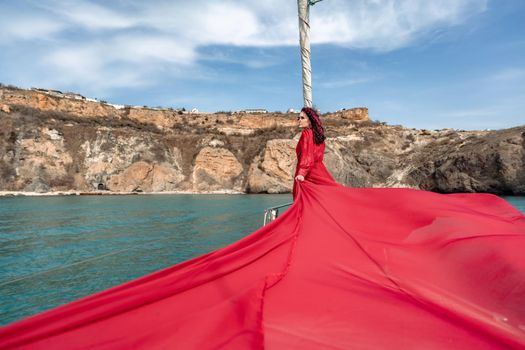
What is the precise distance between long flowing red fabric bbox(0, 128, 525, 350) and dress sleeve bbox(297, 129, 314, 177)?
85 cm

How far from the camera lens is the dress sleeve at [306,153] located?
13.2 feet

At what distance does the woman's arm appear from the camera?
4020 millimetres

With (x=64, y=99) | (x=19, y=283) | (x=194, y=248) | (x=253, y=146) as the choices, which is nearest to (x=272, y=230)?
(x=19, y=283)

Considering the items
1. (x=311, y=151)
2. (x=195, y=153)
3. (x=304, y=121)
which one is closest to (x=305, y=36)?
(x=304, y=121)

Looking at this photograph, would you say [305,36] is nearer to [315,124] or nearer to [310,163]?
[315,124]

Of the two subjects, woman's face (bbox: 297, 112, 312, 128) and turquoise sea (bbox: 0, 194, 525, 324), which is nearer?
woman's face (bbox: 297, 112, 312, 128)

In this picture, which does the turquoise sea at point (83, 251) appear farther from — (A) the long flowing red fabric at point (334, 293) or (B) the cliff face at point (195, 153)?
(B) the cliff face at point (195, 153)

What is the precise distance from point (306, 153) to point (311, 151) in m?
0.06


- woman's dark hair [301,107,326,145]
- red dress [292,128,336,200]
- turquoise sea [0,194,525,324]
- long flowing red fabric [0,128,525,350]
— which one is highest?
woman's dark hair [301,107,326,145]

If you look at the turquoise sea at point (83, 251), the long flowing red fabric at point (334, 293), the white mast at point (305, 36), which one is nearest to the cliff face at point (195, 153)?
the turquoise sea at point (83, 251)

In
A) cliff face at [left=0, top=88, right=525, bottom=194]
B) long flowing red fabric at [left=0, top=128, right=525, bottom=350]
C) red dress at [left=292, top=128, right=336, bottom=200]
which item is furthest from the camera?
cliff face at [left=0, top=88, right=525, bottom=194]

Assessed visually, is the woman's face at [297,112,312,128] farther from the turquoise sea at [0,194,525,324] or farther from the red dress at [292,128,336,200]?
the turquoise sea at [0,194,525,324]

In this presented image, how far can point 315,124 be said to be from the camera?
412 centimetres

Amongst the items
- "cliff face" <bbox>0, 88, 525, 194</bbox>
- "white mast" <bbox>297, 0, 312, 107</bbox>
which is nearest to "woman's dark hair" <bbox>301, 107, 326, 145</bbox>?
"white mast" <bbox>297, 0, 312, 107</bbox>
